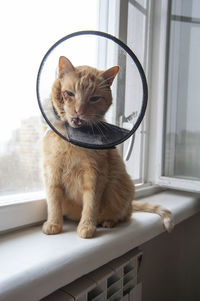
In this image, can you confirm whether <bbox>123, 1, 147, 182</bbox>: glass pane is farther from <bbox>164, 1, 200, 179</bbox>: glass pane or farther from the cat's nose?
the cat's nose

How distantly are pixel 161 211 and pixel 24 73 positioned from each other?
707mm

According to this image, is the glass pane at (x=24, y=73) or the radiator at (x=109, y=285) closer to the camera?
the radiator at (x=109, y=285)

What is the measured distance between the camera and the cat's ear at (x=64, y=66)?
1.93ft

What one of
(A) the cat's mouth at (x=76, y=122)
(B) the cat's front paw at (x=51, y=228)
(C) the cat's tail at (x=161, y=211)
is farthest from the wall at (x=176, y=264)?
(A) the cat's mouth at (x=76, y=122)

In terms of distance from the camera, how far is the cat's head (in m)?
0.59

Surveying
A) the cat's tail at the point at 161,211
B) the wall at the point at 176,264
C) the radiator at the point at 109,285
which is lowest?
the wall at the point at 176,264

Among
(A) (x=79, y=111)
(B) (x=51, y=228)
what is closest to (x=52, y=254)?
(B) (x=51, y=228)

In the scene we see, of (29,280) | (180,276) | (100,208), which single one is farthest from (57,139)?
(180,276)

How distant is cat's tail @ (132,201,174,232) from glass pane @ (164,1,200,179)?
361 millimetres

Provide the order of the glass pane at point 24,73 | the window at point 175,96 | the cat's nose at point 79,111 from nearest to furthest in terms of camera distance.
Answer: the cat's nose at point 79,111 → the glass pane at point 24,73 → the window at point 175,96

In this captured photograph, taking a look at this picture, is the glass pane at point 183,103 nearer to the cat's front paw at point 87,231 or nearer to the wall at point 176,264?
the wall at point 176,264

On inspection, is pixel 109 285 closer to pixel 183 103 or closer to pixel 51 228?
pixel 51 228

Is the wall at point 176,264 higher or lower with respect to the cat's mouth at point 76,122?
lower

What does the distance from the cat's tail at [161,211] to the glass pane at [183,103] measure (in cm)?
36
